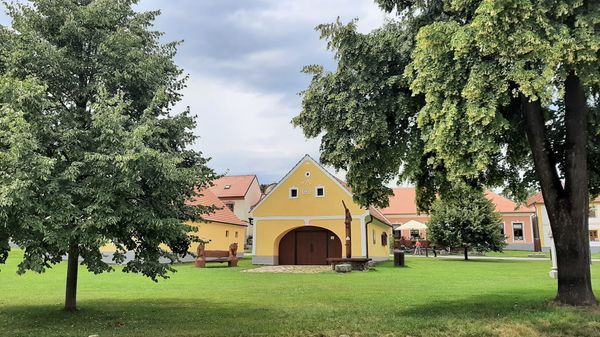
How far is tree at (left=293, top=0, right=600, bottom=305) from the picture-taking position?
7242mm

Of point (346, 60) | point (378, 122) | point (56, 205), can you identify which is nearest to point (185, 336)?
point (56, 205)

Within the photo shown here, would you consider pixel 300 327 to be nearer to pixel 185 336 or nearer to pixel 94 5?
pixel 185 336

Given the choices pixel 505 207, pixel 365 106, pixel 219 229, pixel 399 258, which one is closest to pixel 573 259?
pixel 365 106

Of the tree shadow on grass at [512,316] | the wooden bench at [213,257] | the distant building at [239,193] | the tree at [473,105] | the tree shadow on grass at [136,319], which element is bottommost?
the tree shadow on grass at [136,319]

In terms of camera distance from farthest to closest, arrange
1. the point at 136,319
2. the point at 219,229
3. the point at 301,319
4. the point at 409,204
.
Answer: the point at 409,204
the point at 219,229
the point at 136,319
the point at 301,319

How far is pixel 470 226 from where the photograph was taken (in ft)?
108

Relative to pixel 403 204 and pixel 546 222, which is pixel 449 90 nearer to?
pixel 546 222

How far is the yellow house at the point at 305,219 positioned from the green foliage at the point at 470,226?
6523 millimetres

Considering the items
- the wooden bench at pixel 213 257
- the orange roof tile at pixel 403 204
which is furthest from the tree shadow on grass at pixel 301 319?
the orange roof tile at pixel 403 204

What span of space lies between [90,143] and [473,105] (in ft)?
22.2

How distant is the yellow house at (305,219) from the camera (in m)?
28.5

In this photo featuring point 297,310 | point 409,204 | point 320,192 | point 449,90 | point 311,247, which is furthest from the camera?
point 409,204

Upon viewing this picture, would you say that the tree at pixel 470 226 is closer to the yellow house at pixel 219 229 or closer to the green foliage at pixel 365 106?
the yellow house at pixel 219 229

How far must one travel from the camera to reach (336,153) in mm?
9672
